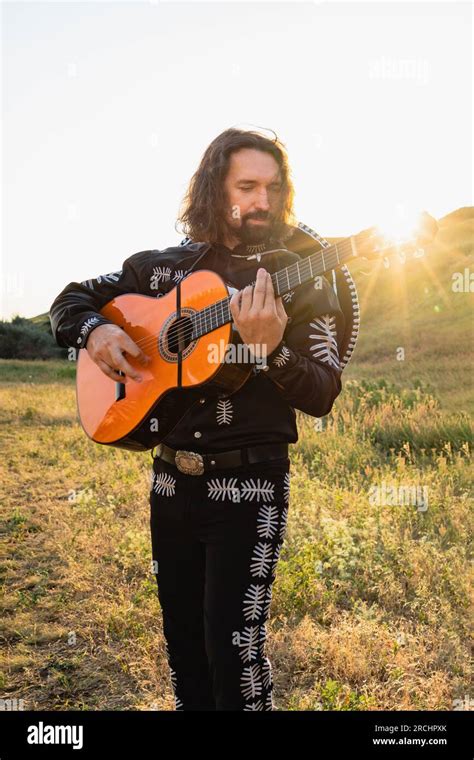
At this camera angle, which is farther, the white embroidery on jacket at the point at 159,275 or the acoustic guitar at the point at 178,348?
the white embroidery on jacket at the point at 159,275

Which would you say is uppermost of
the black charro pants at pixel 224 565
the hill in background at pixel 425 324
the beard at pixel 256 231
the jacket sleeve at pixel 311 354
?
the hill in background at pixel 425 324

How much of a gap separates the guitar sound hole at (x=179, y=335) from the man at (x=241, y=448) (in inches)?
9.4

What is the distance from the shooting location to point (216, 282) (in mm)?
2523

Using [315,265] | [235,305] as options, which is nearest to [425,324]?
[315,265]

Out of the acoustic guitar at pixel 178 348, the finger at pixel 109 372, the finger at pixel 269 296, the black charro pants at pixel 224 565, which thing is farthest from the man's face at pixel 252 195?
the black charro pants at pixel 224 565

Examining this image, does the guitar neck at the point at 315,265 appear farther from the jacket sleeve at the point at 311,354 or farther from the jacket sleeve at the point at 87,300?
the jacket sleeve at the point at 87,300

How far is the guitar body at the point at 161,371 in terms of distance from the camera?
2418 mm

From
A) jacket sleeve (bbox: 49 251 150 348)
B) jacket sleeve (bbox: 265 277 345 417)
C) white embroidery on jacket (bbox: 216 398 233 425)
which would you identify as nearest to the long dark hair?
jacket sleeve (bbox: 49 251 150 348)

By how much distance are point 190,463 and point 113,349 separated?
732mm

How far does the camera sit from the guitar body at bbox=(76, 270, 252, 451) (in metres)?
2.42

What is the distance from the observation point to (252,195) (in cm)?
258

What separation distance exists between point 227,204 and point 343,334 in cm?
75

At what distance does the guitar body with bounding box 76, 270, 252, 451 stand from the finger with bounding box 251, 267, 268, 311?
0.24 meters

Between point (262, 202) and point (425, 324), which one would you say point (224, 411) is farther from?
point (425, 324)
